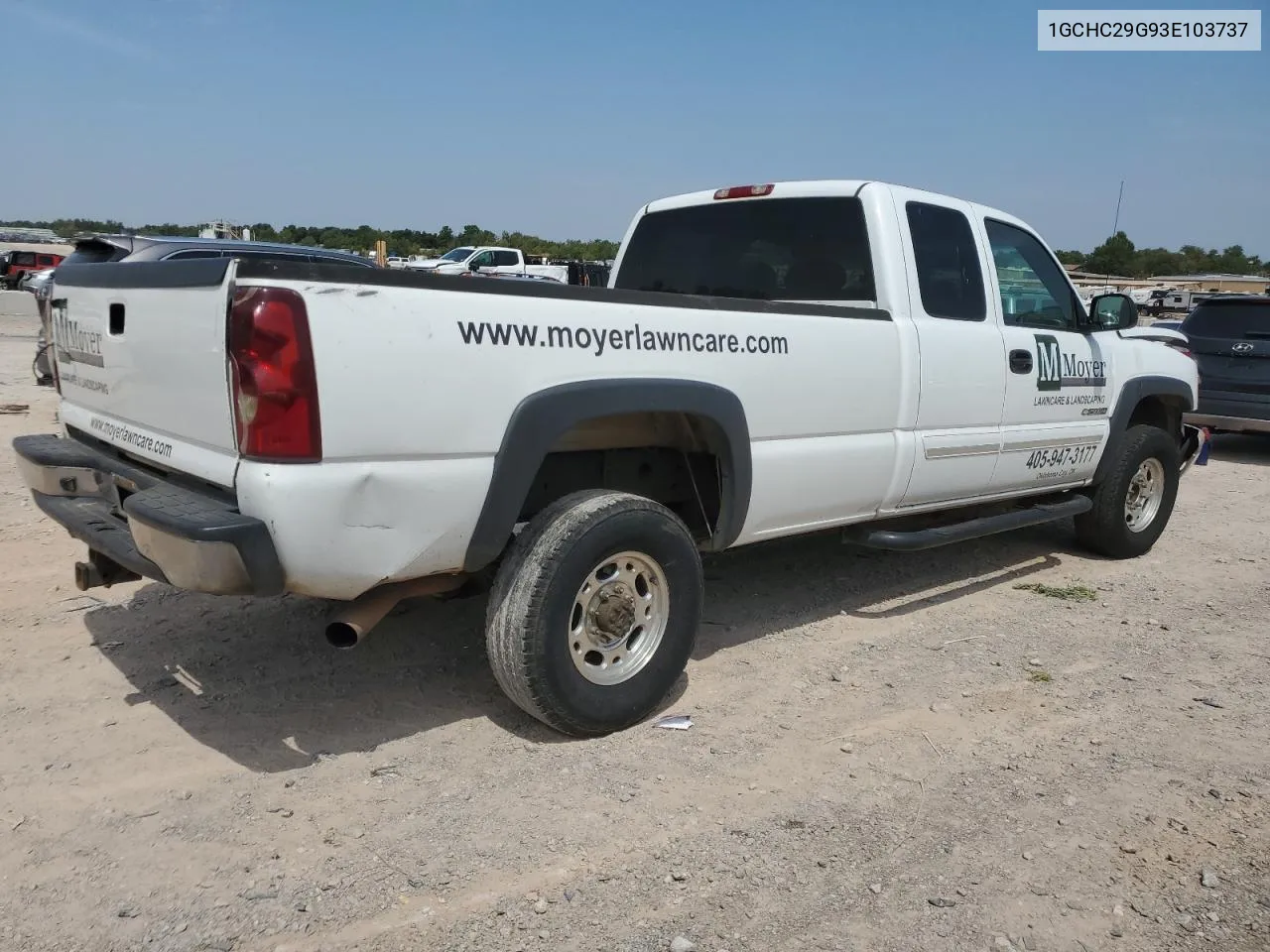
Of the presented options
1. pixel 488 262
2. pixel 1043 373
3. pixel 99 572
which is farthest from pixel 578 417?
pixel 488 262

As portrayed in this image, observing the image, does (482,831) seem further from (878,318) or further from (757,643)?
(878,318)

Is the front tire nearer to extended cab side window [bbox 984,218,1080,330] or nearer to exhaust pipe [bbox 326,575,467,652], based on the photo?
exhaust pipe [bbox 326,575,467,652]

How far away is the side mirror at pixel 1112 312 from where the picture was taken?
5719mm

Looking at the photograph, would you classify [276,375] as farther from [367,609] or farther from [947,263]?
[947,263]

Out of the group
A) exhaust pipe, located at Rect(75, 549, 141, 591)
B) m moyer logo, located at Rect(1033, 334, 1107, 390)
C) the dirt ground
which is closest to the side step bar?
the dirt ground

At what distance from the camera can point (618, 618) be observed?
3.59 meters

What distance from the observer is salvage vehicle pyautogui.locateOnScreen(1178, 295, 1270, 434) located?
10.1 m

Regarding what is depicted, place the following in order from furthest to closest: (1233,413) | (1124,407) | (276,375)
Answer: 1. (1233,413)
2. (1124,407)
3. (276,375)

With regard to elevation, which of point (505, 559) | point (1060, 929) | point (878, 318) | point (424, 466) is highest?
point (878, 318)

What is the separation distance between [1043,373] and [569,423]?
3112 millimetres

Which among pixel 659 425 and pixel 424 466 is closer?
pixel 424 466

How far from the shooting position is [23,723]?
11.6 ft

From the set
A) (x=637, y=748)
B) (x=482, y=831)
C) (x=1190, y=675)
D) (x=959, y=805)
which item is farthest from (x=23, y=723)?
(x=1190, y=675)

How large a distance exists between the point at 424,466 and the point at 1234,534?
6.52 meters
